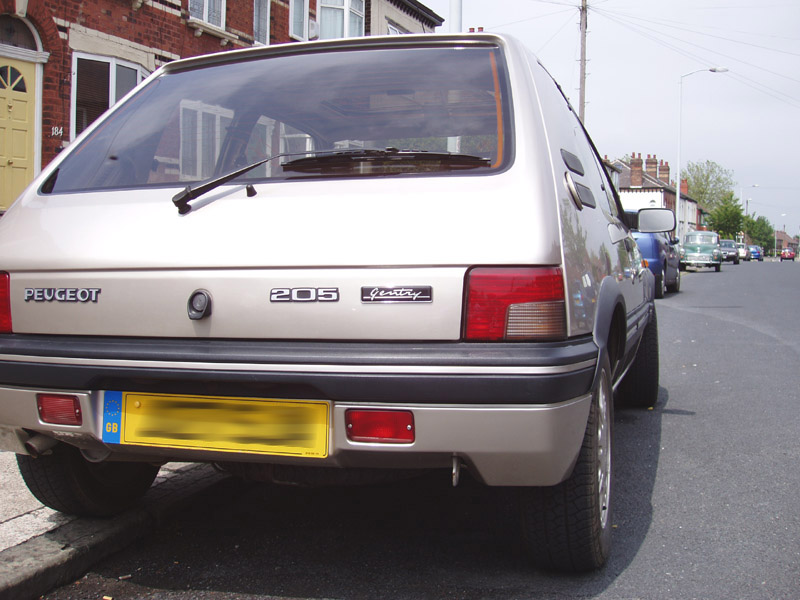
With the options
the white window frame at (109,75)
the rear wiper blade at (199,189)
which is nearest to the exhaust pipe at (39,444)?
the rear wiper blade at (199,189)

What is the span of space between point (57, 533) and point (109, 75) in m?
11.8

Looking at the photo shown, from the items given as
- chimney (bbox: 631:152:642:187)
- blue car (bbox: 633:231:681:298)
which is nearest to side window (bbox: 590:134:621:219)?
blue car (bbox: 633:231:681:298)

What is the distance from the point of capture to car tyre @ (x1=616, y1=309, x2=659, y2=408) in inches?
204

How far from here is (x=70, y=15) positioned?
1238cm

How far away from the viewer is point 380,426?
7.27 feet

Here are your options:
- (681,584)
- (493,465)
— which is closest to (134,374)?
(493,465)

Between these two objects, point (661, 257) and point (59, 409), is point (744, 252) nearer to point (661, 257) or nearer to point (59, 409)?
point (661, 257)

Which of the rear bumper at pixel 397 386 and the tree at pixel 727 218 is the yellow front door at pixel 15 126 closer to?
the rear bumper at pixel 397 386

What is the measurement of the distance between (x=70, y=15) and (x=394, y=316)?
12094mm

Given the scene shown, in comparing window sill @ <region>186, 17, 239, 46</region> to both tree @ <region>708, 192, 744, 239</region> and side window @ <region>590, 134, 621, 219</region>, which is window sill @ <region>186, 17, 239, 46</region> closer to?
side window @ <region>590, 134, 621, 219</region>

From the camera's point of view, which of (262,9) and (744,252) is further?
(744,252)

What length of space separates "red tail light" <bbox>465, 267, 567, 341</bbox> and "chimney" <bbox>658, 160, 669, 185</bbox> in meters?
87.4

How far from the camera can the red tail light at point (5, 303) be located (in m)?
2.56

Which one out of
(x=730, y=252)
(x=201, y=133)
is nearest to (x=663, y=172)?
(x=730, y=252)
